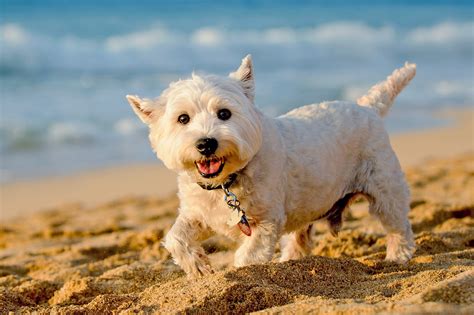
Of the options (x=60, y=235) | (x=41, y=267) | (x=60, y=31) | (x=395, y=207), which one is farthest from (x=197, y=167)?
(x=60, y=31)

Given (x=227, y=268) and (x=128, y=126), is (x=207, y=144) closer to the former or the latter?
(x=227, y=268)

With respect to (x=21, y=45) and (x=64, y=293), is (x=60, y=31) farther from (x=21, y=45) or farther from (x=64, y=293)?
(x=64, y=293)

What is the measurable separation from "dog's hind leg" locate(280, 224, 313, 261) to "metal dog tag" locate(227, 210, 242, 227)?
140 centimetres

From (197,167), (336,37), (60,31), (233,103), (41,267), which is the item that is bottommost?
(41,267)

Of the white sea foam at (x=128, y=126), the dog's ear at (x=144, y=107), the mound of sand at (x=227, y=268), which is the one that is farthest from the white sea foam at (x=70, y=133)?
the dog's ear at (x=144, y=107)

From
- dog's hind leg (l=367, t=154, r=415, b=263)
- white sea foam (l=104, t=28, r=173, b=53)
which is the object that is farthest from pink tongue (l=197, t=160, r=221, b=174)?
white sea foam (l=104, t=28, r=173, b=53)

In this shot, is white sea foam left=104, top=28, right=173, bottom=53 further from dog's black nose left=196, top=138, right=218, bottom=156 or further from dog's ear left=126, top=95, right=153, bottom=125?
dog's black nose left=196, top=138, right=218, bottom=156

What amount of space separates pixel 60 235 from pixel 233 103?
13.5 ft

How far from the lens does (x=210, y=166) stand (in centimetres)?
417

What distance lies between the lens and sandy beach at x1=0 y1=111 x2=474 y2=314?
361 cm

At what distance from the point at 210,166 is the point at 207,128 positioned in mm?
218

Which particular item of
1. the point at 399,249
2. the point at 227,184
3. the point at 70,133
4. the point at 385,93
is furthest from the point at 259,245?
the point at 70,133

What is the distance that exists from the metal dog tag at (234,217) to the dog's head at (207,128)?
0.68ft

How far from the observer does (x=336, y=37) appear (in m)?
32.3
